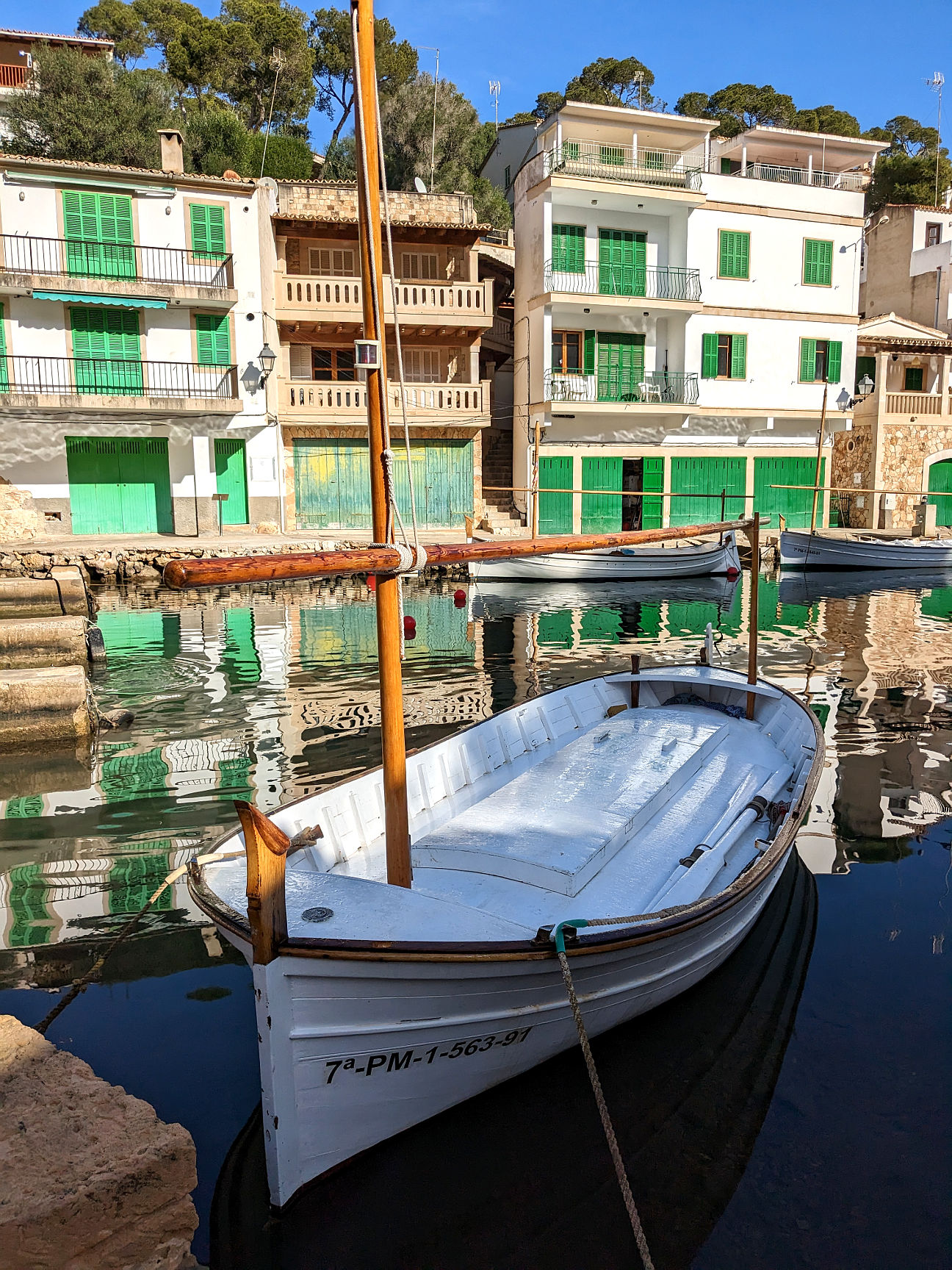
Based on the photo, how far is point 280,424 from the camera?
26.4 meters

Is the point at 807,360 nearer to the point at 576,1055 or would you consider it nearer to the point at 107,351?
the point at 107,351

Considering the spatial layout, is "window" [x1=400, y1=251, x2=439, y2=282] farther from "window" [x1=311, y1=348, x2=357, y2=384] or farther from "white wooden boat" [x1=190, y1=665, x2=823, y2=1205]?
"white wooden boat" [x1=190, y1=665, x2=823, y2=1205]

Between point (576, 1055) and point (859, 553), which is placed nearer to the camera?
point (576, 1055)

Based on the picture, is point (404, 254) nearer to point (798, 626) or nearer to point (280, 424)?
point (280, 424)

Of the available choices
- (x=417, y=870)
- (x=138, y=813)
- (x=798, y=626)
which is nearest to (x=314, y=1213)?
(x=417, y=870)

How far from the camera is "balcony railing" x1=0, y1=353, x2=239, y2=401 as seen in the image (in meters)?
24.0

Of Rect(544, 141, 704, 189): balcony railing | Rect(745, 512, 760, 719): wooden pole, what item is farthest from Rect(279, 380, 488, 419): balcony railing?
Rect(745, 512, 760, 719): wooden pole

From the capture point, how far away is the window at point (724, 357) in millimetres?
29984

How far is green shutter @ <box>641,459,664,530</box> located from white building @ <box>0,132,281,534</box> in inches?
461

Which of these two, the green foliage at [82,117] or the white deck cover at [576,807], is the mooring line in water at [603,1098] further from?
the green foliage at [82,117]

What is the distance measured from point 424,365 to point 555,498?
18.7 feet

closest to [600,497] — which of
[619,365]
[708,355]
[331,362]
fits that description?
[619,365]

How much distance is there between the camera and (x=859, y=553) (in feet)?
88.7

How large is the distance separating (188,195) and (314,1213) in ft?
87.9
